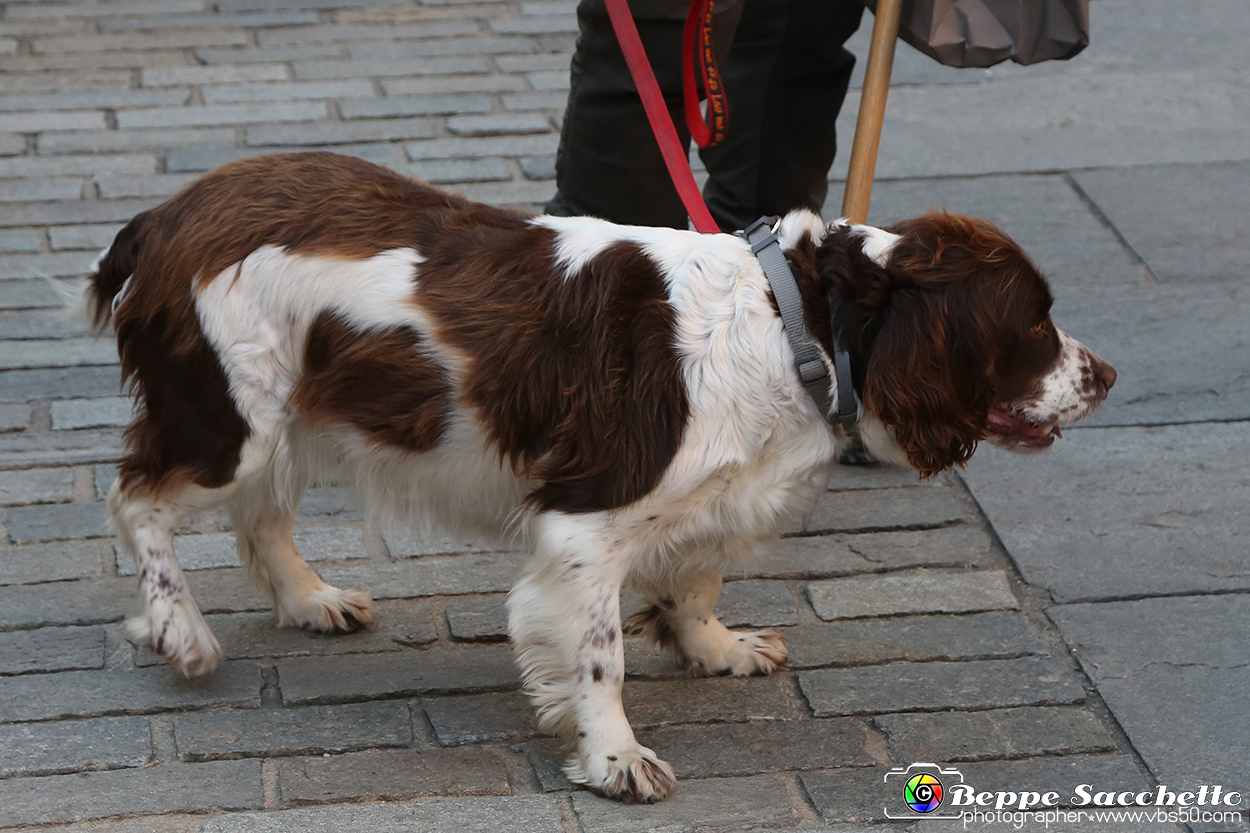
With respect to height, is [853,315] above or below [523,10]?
above

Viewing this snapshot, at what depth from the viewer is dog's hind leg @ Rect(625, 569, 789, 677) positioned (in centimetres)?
338

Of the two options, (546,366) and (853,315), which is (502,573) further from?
(853,315)

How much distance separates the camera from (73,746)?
308cm

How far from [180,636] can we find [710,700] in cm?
124

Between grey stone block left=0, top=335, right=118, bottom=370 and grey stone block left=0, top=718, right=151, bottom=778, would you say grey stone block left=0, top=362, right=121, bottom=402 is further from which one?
grey stone block left=0, top=718, right=151, bottom=778

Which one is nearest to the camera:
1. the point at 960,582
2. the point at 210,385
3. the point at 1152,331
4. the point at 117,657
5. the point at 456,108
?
the point at 210,385

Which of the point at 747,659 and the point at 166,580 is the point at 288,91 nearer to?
the point at 166,580

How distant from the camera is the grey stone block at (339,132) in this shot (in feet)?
20.9

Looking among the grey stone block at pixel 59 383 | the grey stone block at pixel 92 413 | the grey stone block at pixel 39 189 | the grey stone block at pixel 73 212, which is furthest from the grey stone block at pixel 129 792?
the grey stone block at pixel 39 189

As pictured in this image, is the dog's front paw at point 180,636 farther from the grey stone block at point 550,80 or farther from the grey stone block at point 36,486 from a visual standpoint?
the grey stone block at point 550,80

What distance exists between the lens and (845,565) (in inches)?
153

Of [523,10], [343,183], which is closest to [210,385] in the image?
[343,183]

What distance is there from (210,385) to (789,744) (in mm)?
1506

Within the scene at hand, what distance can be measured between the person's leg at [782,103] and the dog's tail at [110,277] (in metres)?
1.99
